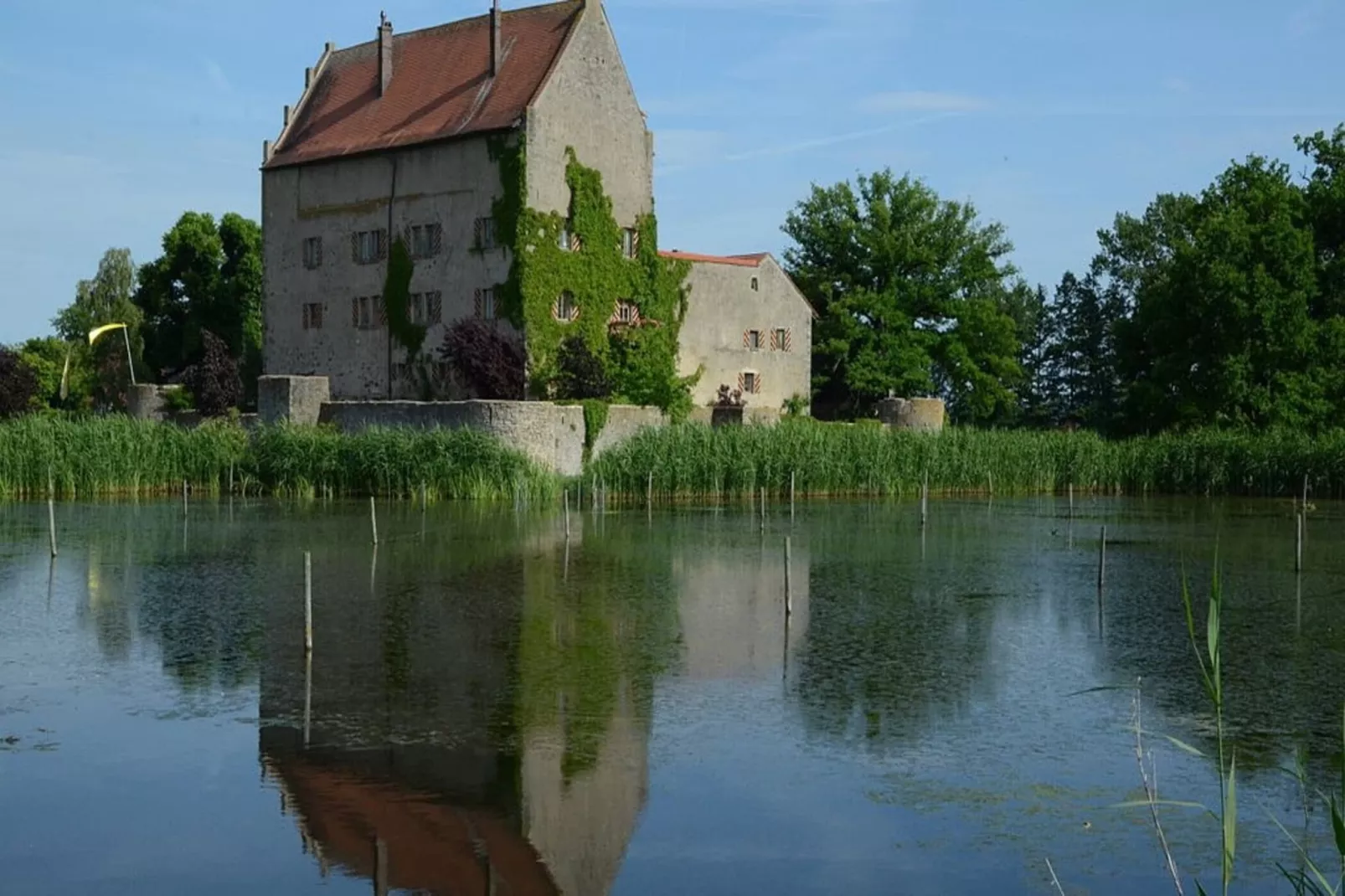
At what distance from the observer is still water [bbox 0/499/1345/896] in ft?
38.4

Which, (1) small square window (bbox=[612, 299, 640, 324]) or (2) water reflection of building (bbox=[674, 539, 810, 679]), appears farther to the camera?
(1) small square window (bbox=[612, 299, 640, 324])

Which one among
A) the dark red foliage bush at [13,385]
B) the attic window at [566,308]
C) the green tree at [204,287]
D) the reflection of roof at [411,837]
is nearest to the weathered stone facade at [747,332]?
the attic window at [566,308]

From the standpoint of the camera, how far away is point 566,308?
49.7 metres

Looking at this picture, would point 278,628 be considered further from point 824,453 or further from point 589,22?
point 589,22

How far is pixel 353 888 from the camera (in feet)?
35.9

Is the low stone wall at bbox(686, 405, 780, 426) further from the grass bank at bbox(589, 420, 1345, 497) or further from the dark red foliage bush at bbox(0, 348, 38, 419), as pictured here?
Answer: the dark red foliage bush at bbox(0, 348, 38, 419)

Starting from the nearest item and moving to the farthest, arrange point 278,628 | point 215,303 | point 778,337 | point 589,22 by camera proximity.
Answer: point 278,628 → point 589,22 → point 778,337 → point 215,303

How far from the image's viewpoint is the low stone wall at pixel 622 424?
45406 mm

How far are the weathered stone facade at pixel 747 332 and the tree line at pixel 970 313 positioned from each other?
337cm

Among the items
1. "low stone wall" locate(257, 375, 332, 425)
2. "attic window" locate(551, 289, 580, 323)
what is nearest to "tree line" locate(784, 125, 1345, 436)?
"attic window" locate(551, 289, 580, 323)

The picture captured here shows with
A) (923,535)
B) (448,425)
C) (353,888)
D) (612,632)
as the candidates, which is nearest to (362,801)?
(353,888)

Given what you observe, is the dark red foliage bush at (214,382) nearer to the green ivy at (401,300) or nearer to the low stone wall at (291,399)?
the low stone wall at (291,399)

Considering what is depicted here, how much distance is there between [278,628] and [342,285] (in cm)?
3383

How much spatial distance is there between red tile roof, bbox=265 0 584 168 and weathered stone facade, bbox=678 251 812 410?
28.2 ft
